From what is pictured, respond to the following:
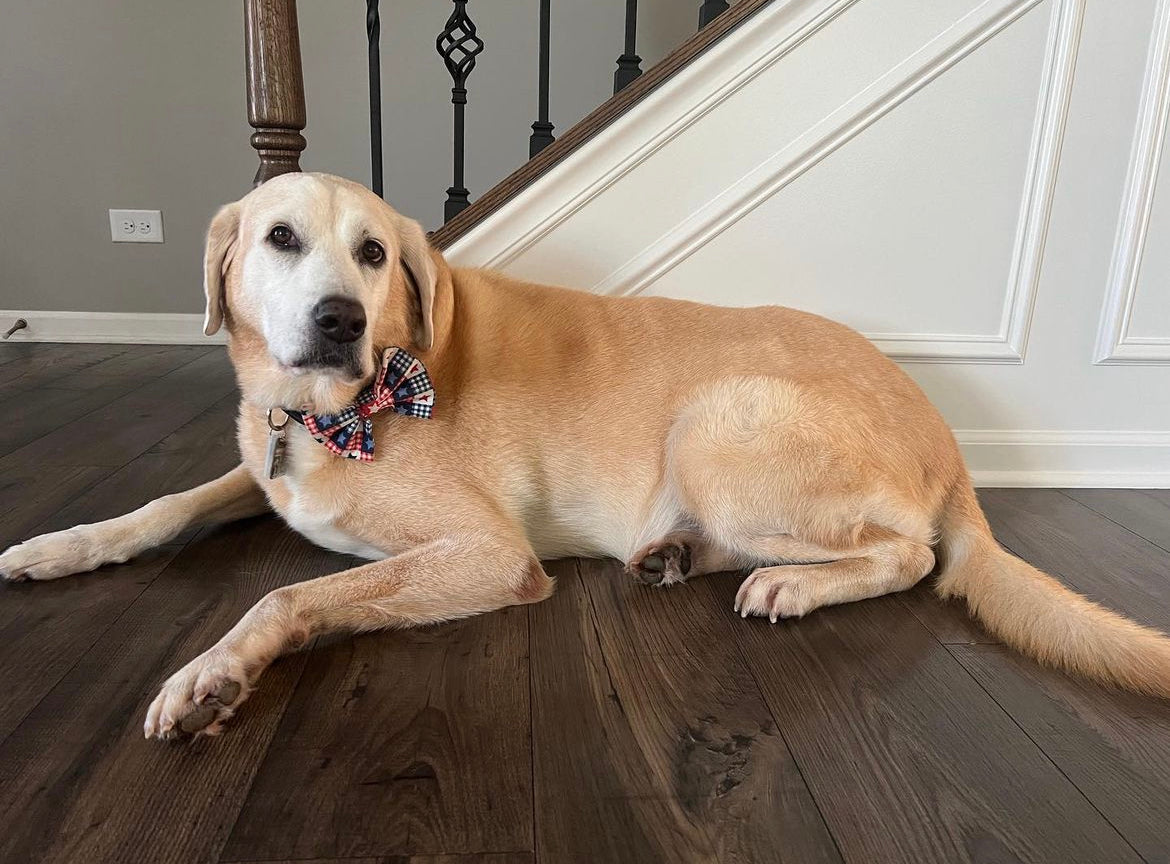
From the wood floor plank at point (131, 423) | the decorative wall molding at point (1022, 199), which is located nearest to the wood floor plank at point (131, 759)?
the wood floor plank at point (131, 423)

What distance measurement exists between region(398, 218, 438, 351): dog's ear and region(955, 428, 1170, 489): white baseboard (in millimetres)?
1639

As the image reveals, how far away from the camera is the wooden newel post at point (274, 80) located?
1929 mm

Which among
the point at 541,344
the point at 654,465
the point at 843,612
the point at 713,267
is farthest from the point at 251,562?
the point at 713,267

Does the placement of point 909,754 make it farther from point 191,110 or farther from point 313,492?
point 191,110

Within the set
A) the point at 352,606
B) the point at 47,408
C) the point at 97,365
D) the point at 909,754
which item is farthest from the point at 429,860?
the point at 97,365

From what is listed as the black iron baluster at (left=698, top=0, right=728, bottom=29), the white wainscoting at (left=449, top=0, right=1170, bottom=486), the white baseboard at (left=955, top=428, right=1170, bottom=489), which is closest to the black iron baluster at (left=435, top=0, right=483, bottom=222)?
the white wainscoting at (left=449, top=0, right=1170, bottom=486)

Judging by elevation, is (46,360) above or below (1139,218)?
below

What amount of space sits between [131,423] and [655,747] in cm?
230

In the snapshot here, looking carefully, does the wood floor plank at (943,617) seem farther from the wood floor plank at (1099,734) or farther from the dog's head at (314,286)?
the dog's head at (314,286)

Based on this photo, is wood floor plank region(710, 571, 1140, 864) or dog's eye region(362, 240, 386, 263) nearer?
wood floor plank region(710, 571, 1140, 864)

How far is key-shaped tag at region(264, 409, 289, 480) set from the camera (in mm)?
1585

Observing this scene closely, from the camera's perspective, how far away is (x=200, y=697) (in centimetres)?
113

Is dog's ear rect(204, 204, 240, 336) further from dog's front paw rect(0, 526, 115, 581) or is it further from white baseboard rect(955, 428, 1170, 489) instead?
white baseboard rect(955, 428, 1170, 489)

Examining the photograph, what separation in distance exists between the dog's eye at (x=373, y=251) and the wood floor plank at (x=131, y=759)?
70cm
